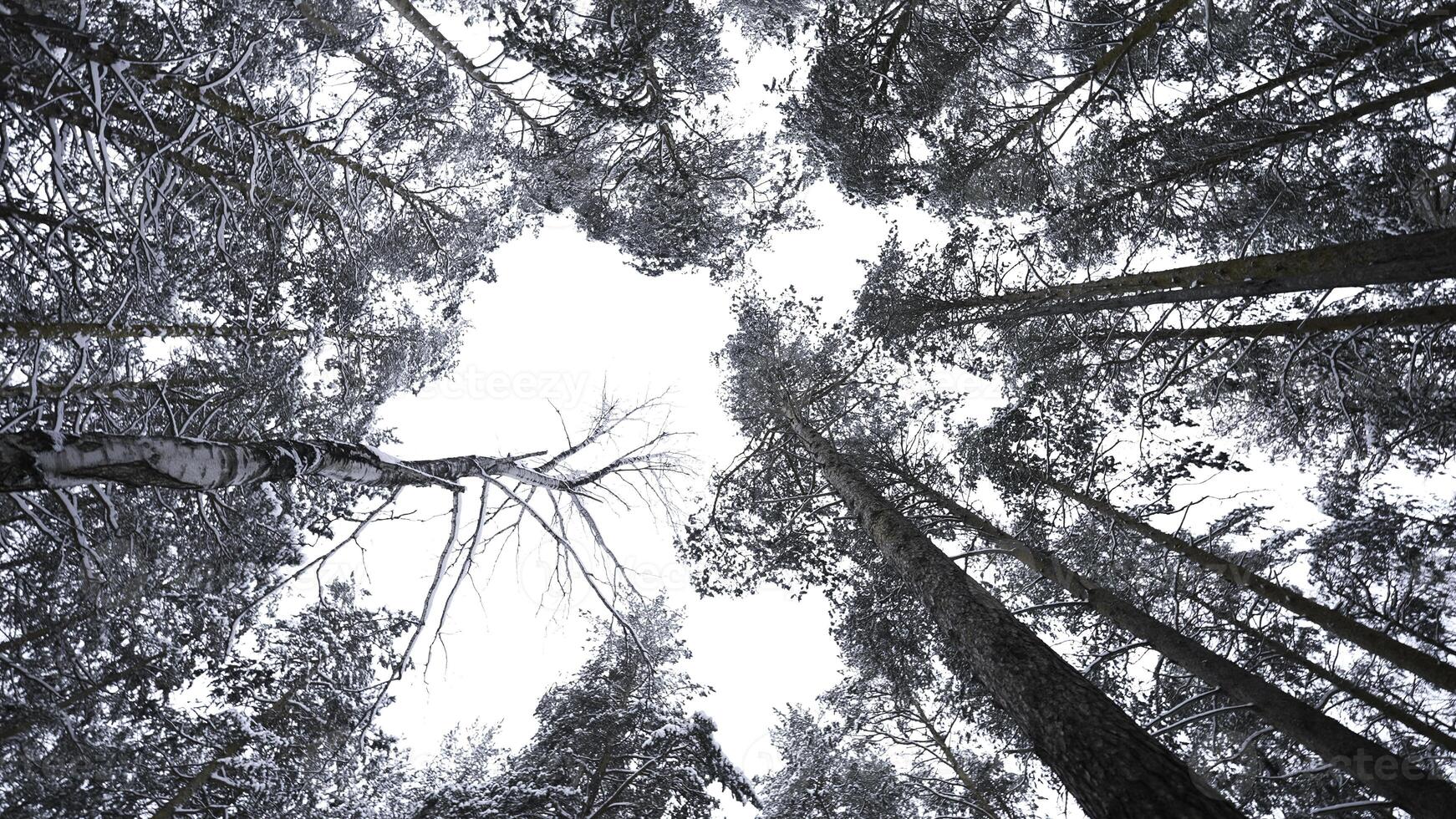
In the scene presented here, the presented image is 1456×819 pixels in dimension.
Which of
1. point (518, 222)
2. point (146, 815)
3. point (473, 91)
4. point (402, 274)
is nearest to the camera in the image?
point (146, 815)

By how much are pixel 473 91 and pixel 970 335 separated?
7275 mm

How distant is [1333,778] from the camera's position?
18.8 feet

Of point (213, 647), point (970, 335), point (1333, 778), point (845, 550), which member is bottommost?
point (1333, 778)

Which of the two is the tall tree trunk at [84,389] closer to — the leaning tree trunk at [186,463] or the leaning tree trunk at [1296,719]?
the leaning tree trunk at [186,463]

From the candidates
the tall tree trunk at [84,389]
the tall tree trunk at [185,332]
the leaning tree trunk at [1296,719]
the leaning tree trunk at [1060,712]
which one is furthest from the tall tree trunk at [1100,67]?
the tall tree trunk at [84,389]

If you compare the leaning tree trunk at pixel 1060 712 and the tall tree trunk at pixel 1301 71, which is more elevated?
the tall tree trunk at pixel 1301 71

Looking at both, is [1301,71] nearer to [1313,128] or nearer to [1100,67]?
[1313,128]

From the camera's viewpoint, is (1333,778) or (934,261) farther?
(934,261)

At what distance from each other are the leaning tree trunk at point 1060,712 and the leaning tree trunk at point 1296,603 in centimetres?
300

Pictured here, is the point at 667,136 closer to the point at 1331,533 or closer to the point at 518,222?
the point at 518,222

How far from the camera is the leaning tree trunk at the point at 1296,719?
13.0 ft

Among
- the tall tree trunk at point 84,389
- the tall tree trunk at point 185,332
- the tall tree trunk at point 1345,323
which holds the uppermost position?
the tall tree trunk at point 185,332

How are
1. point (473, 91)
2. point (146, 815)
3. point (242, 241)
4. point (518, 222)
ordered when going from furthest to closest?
point (518, 222) < point (473, 91) < point (146, 815) < point (242, 241)

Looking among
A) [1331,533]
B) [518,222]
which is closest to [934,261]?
[1331,533]
